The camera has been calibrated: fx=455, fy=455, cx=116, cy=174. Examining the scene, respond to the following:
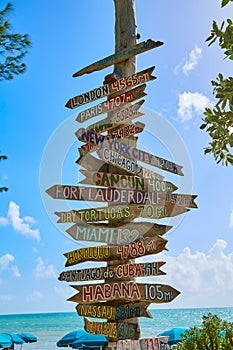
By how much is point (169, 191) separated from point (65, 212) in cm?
100

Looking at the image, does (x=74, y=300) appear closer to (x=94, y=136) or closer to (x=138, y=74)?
(x=94, y=136)

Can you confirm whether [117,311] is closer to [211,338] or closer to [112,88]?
[211,338]

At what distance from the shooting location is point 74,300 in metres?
4.09

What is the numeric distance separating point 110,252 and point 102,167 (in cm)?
82

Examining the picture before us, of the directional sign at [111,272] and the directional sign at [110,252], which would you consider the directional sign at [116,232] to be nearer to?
the directional sign at [110,252]

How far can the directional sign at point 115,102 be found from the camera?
452cm

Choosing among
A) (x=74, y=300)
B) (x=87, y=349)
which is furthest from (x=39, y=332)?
(x=74, y=300)

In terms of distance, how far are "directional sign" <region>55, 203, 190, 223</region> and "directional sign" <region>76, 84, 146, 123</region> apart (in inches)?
38.5

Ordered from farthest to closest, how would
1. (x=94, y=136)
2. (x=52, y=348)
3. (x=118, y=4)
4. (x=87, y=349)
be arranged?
1. (x=52, y=348)
2. (x=87, y=349)
3. (x=118, y=4)
4. (x=94, y=136)

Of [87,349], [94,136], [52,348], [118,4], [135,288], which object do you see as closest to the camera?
[135,288]

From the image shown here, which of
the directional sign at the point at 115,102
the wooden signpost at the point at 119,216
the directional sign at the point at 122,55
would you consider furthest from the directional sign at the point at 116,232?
the directional sign at the point at 122,55

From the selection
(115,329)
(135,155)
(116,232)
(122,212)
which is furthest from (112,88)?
(115,329)

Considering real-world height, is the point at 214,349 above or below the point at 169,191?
below

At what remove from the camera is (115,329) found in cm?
396
